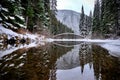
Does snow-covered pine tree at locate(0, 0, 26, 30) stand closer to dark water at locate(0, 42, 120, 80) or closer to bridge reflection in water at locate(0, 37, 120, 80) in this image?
dark water at locate(0, 42, 120, 80)

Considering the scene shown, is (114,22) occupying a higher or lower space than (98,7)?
lower

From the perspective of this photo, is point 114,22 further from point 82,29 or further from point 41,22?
point 82,29

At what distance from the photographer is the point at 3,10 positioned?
22.1m

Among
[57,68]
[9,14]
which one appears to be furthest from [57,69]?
[9,14]

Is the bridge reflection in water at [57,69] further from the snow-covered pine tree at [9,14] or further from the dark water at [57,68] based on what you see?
the snow-covered pine tree at [9,14]

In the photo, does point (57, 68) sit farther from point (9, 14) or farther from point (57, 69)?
point (9, 14)

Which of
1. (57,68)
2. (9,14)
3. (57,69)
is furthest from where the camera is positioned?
(9,14)

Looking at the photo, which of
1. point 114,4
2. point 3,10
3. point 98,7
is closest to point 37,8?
point 114,4

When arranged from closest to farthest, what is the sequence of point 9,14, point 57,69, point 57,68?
point 57,69 → point 57,68 → point 9,14

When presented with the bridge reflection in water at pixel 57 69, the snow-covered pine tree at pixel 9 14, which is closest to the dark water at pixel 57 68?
the bridge reflection in water at pixel 57 69

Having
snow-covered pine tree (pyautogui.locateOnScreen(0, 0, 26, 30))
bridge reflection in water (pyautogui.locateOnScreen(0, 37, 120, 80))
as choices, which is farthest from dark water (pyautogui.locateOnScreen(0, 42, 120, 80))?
snow-covered pine tree (pyautogui.locateOnScreen(0, 0, 26, 30))

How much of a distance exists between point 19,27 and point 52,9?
141ft

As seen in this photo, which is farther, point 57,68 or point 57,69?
point 57,68

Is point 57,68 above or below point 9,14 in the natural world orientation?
below
